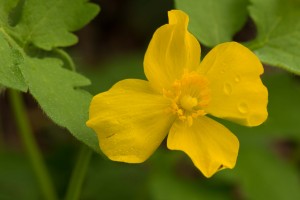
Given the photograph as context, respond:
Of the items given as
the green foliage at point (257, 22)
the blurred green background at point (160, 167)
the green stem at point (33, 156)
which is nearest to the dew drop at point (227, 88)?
the green foliage at point (257, 22)

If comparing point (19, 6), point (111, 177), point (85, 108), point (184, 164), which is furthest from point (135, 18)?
point (85, 108)

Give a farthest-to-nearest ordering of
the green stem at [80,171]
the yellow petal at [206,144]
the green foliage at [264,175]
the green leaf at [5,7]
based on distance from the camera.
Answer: the green foliage at [264,175] < the green stem at [80,171] < the green leaf at [5,7] < the yellow petal at [206,144]

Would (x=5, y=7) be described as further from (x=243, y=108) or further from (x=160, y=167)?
(x=160, y=167)

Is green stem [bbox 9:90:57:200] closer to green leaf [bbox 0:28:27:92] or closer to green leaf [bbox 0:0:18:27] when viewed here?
green leaf [bbox 0:0:18:27]

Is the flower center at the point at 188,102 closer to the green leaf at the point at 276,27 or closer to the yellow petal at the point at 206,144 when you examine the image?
the yellow petal at the point at 206,144

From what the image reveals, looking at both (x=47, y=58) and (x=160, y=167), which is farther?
(x=160, y=167)

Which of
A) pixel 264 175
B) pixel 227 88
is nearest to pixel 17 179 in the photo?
pixel 264 175
